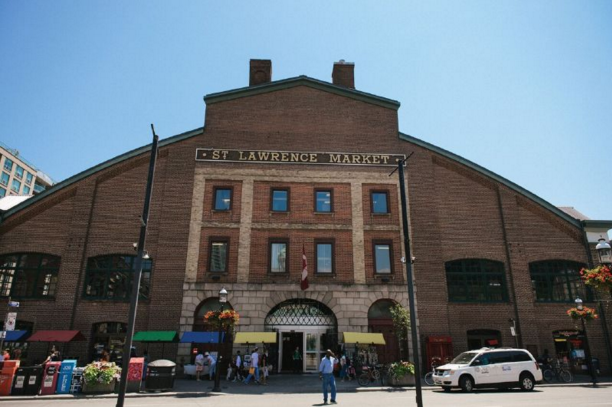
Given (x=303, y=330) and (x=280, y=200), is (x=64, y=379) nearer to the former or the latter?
(x=303, y=330)

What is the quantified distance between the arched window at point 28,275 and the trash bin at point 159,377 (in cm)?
1055

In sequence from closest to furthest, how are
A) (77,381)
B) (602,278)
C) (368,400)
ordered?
(368,400)
(602,278)
(77,381)

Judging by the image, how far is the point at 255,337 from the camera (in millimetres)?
22438

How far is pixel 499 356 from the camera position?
61.1 ft

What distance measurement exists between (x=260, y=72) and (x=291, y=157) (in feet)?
26.3

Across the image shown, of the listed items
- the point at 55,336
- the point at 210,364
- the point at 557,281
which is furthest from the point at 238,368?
the point at 557,281

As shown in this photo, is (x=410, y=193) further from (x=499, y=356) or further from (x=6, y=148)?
(x=6, y=148)

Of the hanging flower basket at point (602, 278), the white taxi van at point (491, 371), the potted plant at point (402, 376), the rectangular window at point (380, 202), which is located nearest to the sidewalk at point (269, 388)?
the potted plant at point (402, 376)

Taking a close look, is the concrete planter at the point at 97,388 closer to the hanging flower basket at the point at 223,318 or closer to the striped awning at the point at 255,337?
the hanging flower basket at the point at 223,318

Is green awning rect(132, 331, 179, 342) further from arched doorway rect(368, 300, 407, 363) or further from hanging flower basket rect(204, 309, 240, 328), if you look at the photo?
arched doorway rect(368, 300, 407, 363)

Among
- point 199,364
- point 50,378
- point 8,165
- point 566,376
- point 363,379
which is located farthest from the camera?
point 8,165

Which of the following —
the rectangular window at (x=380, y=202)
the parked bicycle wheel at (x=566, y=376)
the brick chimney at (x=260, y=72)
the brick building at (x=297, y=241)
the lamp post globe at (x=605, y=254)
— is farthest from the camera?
the brick chimney at (x=260, y=72)

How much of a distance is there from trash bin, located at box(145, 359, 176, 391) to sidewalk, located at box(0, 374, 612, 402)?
1.10ft

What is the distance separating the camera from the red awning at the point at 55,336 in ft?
70.8
